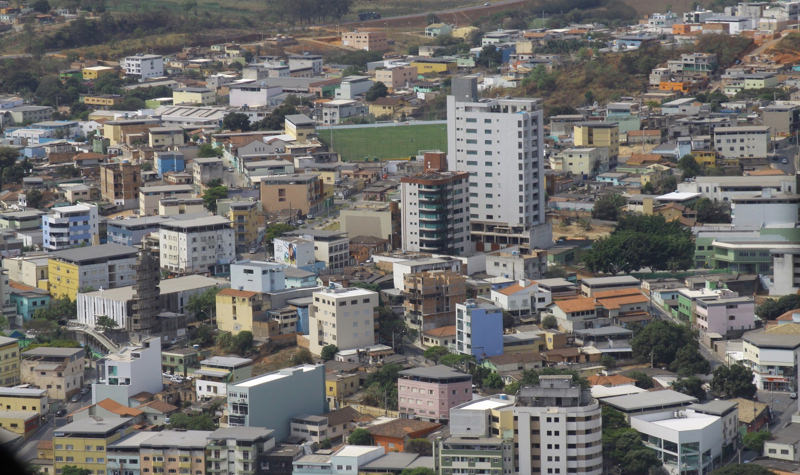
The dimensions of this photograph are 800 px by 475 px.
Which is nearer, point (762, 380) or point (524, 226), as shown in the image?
point (762, 380)

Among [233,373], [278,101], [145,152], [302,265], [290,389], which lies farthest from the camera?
[278,101]

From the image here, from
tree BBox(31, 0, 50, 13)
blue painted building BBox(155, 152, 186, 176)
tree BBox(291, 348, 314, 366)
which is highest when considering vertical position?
tree BBox(31, 0, 50, 13)

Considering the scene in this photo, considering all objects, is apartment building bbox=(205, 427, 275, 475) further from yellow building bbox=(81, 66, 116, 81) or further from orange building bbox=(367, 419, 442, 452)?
yellow building bbox=(81, 66, 116, 81)

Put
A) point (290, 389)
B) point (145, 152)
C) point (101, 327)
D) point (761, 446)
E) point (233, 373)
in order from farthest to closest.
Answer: point (145, 152)
point (101, 327)
point (233, 373)
point (290, 389)
point (761, 446)

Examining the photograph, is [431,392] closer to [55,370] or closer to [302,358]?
[302,358]

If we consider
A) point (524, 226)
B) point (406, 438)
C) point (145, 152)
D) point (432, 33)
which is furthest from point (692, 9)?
point (406, 438)

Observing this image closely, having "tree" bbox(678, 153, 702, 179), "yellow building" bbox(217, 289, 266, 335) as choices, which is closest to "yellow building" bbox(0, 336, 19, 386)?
"yellow building" bbox(217, 289, 266, 335)

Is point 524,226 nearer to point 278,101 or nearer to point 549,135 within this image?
point 549,135
